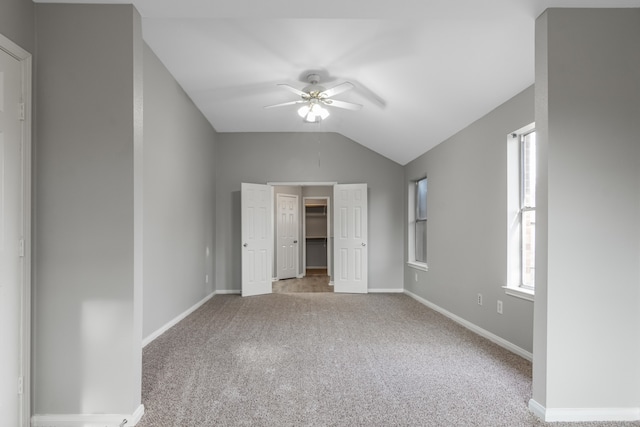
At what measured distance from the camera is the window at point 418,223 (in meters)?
6.25

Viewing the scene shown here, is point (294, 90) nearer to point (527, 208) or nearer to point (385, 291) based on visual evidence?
point (527, 208)

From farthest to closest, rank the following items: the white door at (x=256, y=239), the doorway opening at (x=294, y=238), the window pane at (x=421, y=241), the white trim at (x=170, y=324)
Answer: the doorway opening at (x=294, y=238)
the white door at (x=256, y=239)
the window pane at (x=421, y=241)
the white trim at (x=170, y=324)

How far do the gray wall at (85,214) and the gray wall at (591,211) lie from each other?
249cm

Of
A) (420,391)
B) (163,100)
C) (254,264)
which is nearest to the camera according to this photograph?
(420,391)

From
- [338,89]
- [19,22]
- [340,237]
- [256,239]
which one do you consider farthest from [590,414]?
[256,239]

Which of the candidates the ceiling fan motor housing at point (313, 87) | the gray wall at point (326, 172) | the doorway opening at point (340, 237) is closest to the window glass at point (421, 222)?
the gray wall at point (326, 172)

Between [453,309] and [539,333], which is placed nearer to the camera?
[539,333]

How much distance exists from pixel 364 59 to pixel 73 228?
285 centimetres

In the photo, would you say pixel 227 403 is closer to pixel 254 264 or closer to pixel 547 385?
pixel 547 385

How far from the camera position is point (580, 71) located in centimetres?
224

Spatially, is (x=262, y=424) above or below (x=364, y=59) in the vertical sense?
below

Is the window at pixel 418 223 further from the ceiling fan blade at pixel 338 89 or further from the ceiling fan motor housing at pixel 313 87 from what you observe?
the ceiling fan blade at pixel 338 89

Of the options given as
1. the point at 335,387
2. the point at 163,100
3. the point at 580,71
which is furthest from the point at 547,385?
the point at 163,100

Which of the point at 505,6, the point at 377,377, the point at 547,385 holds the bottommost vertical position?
the point at 377,377
